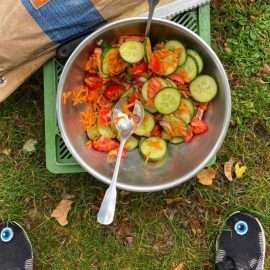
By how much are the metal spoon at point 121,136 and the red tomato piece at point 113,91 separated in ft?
0.11

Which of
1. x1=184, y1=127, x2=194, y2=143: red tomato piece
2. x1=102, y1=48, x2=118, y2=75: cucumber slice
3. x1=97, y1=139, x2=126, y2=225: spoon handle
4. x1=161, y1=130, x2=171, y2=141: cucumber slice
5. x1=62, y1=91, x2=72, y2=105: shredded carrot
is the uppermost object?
x1=102, y1=48, x2=118, y2=75: cucumber slice

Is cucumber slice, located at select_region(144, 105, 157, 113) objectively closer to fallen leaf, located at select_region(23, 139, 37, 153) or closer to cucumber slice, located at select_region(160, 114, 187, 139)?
cucumber slice, located at select_region(160, 114, 187, 139)

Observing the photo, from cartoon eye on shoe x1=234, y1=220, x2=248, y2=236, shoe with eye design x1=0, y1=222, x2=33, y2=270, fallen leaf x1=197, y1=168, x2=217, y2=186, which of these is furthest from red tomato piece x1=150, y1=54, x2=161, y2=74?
shoe with eye design x1=0, y1=222, x2=33, y2=270

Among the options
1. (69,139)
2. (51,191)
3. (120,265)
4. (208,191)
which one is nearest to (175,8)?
(69,139)

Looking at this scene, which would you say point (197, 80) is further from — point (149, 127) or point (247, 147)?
point (247, 147)

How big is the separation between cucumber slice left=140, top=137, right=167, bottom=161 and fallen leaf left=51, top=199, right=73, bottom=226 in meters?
0.43

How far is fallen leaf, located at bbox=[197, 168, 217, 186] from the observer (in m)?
2.08

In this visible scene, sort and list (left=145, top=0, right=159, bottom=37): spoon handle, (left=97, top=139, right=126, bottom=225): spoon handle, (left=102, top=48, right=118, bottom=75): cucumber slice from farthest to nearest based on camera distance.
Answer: (left=102, top=48, right=118, bottom=75): cucumber slice < (left=97, top=139, right=126, bottom=225): spoon handle < (left=145, top=0, right=159, bottom=37): spoon handle

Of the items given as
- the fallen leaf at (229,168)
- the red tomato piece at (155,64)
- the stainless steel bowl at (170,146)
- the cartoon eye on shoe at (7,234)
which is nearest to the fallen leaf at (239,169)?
the fallen leaf at (229,168)

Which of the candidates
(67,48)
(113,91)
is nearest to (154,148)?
(113,91)

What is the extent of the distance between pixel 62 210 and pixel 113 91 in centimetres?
54

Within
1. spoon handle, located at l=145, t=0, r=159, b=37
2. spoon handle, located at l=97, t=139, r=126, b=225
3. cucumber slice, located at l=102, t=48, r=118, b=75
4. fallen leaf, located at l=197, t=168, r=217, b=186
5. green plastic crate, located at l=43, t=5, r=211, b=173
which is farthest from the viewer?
fallen leaf, located at l=197, t=168, r=217, b=186

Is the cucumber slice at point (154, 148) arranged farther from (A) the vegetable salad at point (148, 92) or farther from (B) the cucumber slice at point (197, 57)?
(B) the cucumber slice at point (197, 57)

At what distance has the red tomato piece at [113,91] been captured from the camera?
188 cm
